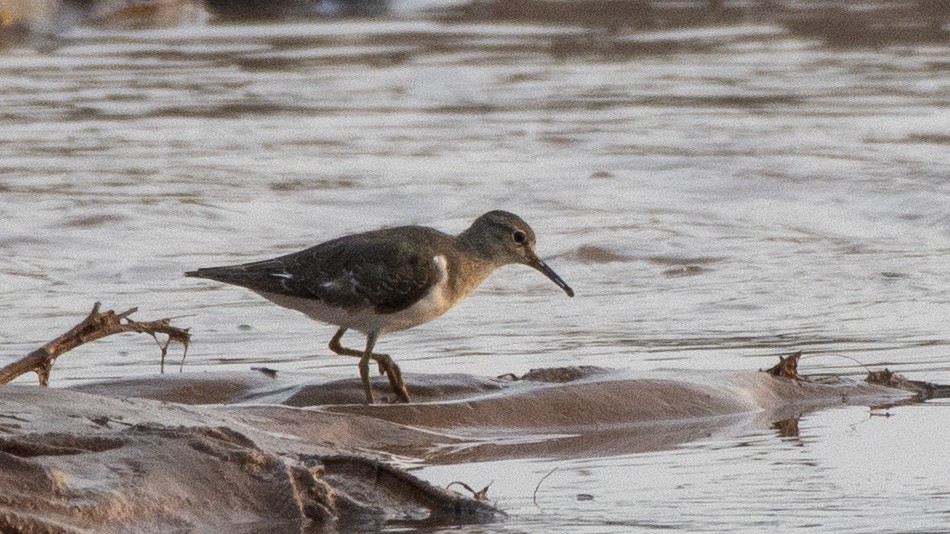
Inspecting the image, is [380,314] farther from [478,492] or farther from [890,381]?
[478,492]

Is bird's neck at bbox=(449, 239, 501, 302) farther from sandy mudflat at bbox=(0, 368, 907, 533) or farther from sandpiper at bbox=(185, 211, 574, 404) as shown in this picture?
sandy mudflat at bbox=(0, 368, 907, 533)

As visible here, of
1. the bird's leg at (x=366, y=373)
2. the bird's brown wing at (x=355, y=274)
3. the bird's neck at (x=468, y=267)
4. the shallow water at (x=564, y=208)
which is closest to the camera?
the shallow water at (x=564, y=208)

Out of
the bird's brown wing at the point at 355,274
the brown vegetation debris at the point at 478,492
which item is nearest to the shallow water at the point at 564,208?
the brown vegetation debris at the point at 478,492

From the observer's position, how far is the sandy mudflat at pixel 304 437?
16.1 ft

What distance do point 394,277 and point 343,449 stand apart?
1.61m

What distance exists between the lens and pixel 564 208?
11.9 meters

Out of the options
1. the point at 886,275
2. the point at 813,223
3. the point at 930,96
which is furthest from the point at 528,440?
the point at 930,96

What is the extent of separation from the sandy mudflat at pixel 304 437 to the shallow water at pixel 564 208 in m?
0.25

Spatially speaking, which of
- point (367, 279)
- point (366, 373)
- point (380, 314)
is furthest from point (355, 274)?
point (366, 373)

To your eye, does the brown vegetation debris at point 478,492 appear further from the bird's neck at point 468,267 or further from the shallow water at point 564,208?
the bird's neck at point 468,267

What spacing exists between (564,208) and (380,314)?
459 cm

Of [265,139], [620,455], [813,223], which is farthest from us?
[265,139]

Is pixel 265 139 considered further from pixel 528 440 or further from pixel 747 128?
pixel 528 440

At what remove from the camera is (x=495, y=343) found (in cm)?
837
